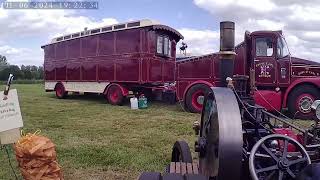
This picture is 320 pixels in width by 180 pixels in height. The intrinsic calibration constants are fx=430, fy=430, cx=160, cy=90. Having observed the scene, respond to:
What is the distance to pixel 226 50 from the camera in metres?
4.82

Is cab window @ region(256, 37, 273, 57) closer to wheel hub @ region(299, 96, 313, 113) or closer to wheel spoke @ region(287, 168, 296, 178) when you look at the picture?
wheel hub @ region(299, 96, 313, 113)

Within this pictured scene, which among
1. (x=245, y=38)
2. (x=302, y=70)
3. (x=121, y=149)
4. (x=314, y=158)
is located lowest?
(x=121, y=149)

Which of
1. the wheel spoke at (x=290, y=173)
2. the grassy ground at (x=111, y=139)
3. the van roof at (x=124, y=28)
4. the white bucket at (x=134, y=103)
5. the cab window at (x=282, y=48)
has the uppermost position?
the van roof at (x=124, y=28)

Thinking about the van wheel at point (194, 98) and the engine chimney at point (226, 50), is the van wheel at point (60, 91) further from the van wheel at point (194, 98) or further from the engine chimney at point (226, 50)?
the engine chimney at point (226, 50)

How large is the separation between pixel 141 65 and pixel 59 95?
6664 millimetres

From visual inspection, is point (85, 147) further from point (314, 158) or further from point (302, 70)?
point (302, 70)

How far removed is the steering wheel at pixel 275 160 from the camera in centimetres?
268

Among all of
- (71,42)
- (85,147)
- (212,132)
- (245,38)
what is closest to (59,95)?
(71,42)

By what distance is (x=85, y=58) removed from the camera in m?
18.0

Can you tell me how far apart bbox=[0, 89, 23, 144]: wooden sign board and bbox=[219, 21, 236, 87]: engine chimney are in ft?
7.68

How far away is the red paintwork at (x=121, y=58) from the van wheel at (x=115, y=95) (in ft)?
1.03

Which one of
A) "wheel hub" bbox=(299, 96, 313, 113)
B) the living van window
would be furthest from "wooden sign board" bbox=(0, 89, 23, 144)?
the living van window

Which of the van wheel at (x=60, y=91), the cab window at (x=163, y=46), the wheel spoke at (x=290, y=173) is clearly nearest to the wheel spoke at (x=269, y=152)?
the wheel spoke at (x=290, y=173)

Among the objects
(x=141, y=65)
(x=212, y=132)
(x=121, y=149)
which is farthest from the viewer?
(x=141, y=65)
